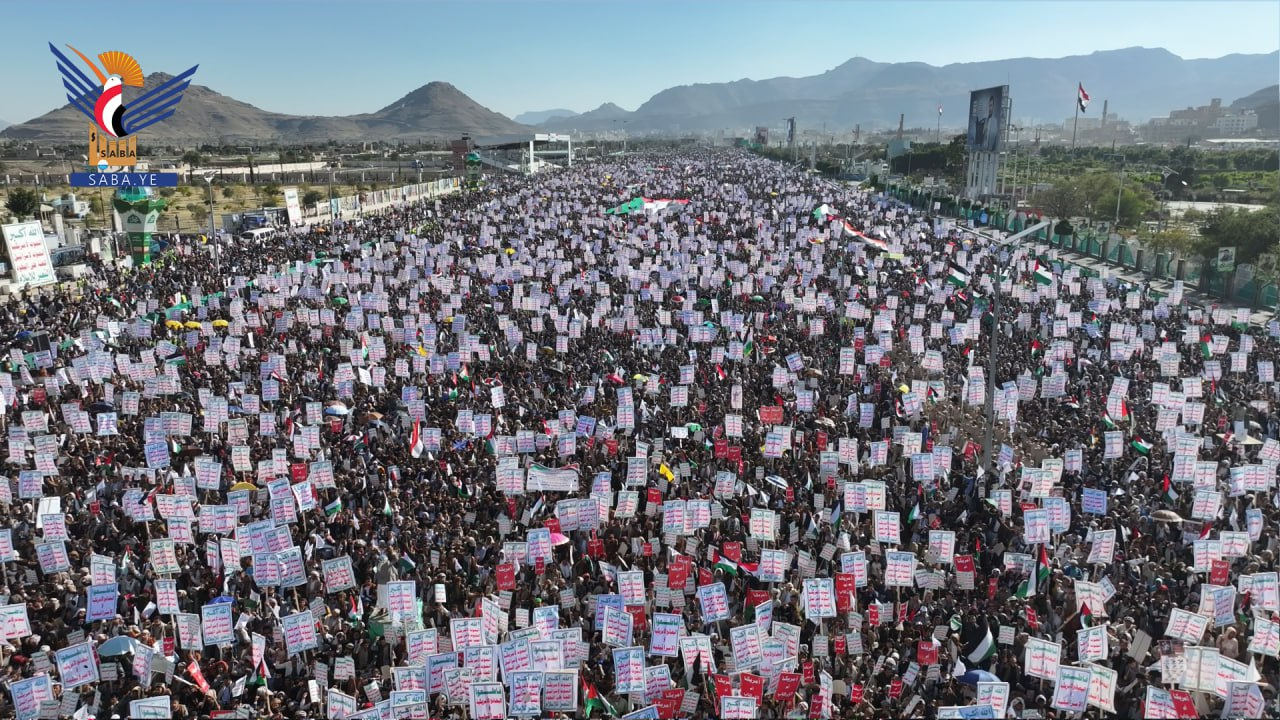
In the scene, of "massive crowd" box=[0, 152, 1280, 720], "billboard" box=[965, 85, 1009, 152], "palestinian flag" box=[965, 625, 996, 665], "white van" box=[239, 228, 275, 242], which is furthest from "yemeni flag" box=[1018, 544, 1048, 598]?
"billboard" box=[965, 85, 1009, 152]

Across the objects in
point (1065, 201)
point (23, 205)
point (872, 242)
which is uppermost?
point (1065, 201)

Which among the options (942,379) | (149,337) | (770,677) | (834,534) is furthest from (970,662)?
(149,337)

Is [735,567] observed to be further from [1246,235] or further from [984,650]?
[1246,235]

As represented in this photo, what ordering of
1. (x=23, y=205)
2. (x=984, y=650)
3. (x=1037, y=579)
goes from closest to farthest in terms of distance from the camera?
(x=984, y=650)
(x=1037, y=579)
(x=23, y=205)

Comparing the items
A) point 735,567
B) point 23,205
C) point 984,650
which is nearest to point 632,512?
point 735,567

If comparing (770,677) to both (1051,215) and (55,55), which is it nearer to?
(55,55)

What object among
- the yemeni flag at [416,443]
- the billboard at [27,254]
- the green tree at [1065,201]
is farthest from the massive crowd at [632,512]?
the green tree at [1065,201]
